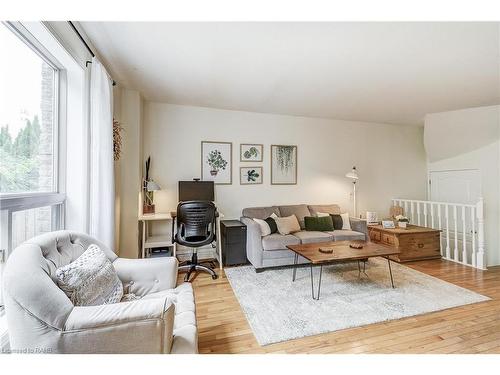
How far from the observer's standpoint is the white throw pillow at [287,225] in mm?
3482

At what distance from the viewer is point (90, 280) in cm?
131

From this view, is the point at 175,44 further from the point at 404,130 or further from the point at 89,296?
the point at 404,130

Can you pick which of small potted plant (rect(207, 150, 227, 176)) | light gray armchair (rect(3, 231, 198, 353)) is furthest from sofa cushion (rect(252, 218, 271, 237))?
light gray armchair (rect(3, 231, 198, 353))

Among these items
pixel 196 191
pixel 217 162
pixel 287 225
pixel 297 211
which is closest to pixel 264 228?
pixel 287 225

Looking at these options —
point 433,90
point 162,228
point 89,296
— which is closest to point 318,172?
point 433,90

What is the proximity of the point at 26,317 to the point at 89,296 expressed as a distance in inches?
12.2

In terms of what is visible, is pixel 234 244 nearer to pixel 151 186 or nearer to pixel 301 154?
pixel 151 186

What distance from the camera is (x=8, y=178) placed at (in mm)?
1401

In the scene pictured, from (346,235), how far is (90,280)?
3.23m

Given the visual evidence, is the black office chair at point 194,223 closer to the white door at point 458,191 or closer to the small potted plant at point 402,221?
the small potted plant at point 402,221

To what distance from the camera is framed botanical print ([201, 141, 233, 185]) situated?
393 cm

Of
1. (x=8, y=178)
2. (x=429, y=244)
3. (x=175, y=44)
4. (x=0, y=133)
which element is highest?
(x=175, y=44)

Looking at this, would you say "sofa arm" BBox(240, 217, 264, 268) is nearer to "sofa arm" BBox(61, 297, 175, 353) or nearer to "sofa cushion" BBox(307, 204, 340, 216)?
"sofa cushion" BBox(307, 204, 340, 216)

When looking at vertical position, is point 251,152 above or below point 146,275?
above
